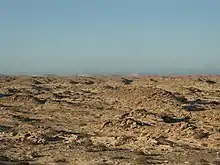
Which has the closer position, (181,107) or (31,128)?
(31,128)

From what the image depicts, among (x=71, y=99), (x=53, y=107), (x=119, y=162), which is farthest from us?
(x=71, y=99)

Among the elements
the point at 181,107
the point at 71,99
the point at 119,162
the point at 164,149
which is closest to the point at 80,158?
the point at 119,162

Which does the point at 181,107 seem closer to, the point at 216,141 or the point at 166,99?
the point at 166,99

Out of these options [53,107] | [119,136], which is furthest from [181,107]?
[119,136]

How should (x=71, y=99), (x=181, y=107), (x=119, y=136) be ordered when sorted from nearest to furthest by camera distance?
(x=119, y=136) → (x=181, y=107) → (x=71, y=99)

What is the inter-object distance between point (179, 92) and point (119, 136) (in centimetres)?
2511

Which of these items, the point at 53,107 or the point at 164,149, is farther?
the point at 53,107

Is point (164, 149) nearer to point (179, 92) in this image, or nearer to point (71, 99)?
point (71, 99)

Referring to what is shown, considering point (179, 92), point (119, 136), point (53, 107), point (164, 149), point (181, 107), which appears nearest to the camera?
point (164, 149)

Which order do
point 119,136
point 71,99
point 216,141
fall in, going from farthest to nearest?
point 71,99 → point 119,136 → point 216,141

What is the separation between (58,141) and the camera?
2289cm

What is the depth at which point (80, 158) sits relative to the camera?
18766mm

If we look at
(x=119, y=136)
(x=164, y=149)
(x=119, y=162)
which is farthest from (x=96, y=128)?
(x=119, y=162)

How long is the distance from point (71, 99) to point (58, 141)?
64.5ft
